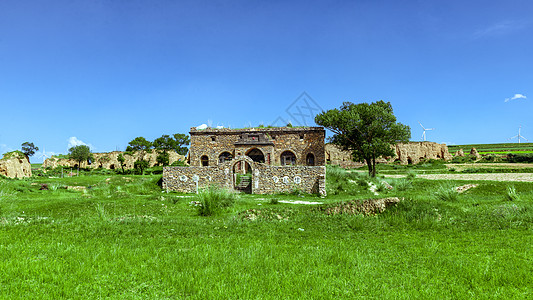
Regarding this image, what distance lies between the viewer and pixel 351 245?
261 inches

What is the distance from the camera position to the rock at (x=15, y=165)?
31.6 metres

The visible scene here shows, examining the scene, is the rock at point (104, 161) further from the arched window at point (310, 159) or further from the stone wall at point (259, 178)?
the stone wall at point (259, 178)

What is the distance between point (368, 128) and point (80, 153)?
172ft

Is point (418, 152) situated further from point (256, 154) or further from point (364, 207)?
point (364, 207)

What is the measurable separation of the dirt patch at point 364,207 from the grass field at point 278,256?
574 mm

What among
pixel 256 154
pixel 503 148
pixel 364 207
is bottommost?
pixel 364 207

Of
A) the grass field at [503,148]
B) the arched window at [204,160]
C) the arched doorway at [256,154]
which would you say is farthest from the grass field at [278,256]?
the grass field at [503,148]

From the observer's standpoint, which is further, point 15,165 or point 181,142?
point 181,142

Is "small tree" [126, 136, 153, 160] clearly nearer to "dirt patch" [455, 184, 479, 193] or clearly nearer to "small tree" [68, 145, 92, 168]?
"small tree" [68, 145, 92, 168]

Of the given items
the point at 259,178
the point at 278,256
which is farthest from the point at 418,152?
the point at 278,256

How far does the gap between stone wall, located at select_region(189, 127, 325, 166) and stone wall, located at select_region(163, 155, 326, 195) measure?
1097 centimetres

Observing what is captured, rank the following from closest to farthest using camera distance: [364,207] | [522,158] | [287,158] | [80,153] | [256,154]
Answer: [364,207]
[256,154]
[287,158]
[522,158]
[80,153]

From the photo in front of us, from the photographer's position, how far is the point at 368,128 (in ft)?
113

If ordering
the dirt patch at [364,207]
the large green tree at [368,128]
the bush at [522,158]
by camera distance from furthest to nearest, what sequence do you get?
the bush at [522,158]
the large green tree at [368,128]
the dirt patch at [364,207]
